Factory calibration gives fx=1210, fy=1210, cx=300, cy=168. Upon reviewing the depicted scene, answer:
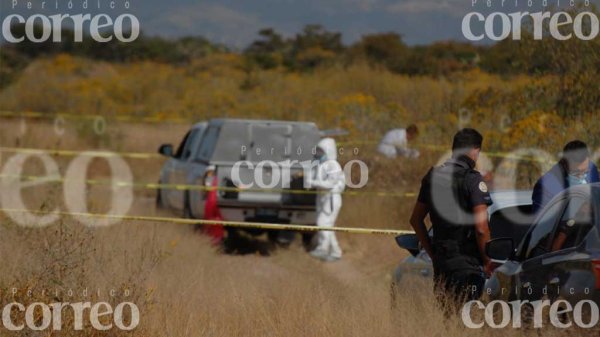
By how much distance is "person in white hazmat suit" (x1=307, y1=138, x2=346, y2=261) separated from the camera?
15.6 meters

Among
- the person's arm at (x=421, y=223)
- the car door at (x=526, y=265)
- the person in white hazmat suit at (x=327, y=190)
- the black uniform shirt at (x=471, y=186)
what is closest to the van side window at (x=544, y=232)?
the car door at (x=526, y=265)

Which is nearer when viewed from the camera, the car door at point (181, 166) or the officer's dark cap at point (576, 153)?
the officer's dark cap at point (576, 153)

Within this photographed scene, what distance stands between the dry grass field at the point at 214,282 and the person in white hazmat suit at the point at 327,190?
0.23m

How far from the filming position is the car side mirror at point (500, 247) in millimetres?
7426

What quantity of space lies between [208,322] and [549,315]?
10.0 ft

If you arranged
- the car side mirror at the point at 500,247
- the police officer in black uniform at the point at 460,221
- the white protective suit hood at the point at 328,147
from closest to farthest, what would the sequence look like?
the car side mirror at the point at 500,247
the police officer in black uniform at the point at 460,221
the white protective suit hood at the point at 328,147

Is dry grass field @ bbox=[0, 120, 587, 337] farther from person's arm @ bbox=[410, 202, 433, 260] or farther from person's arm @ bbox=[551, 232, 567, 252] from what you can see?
person's arm @ bbox=[551, 232, 567, 252]

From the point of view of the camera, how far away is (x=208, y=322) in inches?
349

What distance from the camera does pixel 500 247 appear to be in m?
7.42

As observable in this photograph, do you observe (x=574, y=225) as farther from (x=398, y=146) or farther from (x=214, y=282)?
(x=398, y=146)

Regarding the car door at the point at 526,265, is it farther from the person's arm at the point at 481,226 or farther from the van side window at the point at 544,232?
the person's arm at the point at 481,226

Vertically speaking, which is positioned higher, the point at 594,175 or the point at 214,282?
the point at 594,175

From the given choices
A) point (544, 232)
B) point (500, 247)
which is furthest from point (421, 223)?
point (544, 232)

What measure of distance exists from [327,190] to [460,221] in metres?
7.86
